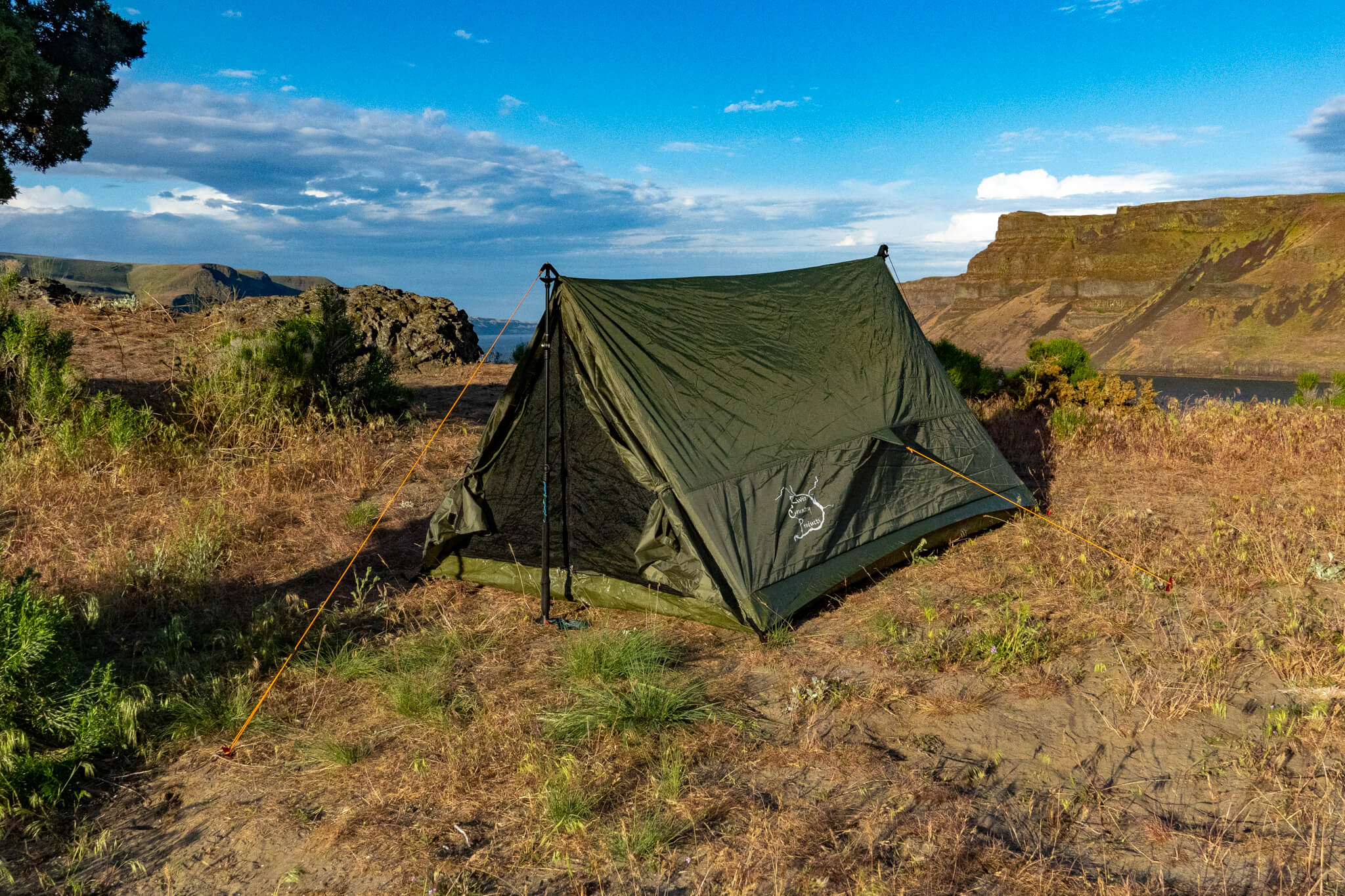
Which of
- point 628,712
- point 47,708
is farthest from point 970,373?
point 47,708

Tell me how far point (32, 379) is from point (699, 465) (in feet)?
25.0

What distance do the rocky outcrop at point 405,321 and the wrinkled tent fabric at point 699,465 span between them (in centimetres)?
1030

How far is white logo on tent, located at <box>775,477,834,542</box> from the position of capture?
19.3 ft

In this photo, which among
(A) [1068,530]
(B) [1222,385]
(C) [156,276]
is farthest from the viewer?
(C) [156,276]

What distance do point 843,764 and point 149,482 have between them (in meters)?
7.38

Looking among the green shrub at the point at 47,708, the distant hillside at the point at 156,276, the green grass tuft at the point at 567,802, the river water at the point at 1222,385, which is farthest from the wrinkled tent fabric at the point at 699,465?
the river water at the point at 1222,385

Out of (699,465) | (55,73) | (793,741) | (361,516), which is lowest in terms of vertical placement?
(793,741)

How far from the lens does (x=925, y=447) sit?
23.9 ft

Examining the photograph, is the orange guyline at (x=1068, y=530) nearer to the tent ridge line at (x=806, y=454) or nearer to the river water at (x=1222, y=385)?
the tent ridge line at (x=806, y=454)

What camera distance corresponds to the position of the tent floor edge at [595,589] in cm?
550

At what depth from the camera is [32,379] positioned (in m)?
8.68

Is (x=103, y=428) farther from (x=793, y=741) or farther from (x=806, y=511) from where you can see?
(x=793, y=741)

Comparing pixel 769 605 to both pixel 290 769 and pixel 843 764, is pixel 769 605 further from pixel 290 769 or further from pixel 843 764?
pixel 290 769

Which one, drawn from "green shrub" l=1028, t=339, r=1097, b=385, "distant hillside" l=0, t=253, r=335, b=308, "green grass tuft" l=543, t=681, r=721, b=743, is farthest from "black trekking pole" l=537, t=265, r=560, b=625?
"distant hillside" l=0, t=253, r=335, b=308
